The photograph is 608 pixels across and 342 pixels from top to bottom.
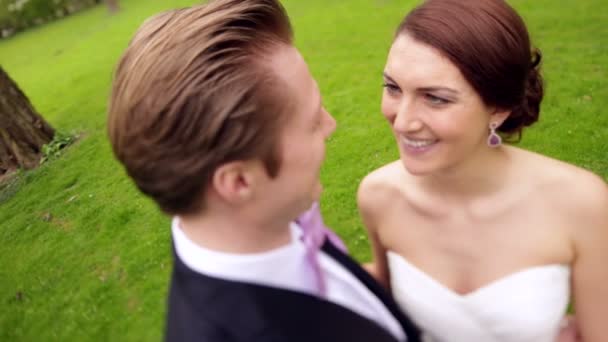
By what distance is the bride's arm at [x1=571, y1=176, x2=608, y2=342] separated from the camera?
1.97 metres

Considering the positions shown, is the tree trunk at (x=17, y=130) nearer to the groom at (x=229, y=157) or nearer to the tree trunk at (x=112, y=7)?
the groom at (x=229, y=157)

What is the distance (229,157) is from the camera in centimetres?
132

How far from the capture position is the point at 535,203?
213cm

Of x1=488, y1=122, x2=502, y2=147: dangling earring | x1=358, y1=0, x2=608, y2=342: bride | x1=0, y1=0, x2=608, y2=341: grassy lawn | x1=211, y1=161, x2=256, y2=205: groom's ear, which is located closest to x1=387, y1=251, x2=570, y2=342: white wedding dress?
x1=358, y1=0, x2=608, y2=342: bride

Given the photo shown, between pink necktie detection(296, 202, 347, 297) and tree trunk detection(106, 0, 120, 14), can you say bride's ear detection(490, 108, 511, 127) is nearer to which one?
pink necktie detection(296, 202, 347, 297)

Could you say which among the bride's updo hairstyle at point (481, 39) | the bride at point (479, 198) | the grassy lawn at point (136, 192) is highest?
the bride's updo hairstyle at point (481, 39)

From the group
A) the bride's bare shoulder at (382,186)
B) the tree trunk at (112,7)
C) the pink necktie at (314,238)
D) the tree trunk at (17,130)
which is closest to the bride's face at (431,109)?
the bride's bare shoulder at (382,186)

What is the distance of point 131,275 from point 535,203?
405 cm

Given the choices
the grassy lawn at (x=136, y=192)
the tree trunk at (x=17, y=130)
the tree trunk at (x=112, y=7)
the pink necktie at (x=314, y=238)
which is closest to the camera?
the pink necktie at (x=314, y=238)

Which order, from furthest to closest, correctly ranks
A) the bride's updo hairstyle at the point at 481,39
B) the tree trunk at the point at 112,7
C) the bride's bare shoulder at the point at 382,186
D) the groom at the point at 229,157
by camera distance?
the tree trunk at the point at 112,7 < the bride's bare shoulder at the point at 382,186 < the bride's updo hairstyle at the point at 481,39 < the groom at the point at 229,157

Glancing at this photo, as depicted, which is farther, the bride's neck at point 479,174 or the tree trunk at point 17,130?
the tree trunk at point 17,130

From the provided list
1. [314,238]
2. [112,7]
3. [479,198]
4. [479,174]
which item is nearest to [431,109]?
[479,174]

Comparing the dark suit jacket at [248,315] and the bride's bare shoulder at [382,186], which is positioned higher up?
the dark suit jacket at [248,315]

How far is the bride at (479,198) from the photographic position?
189cm
